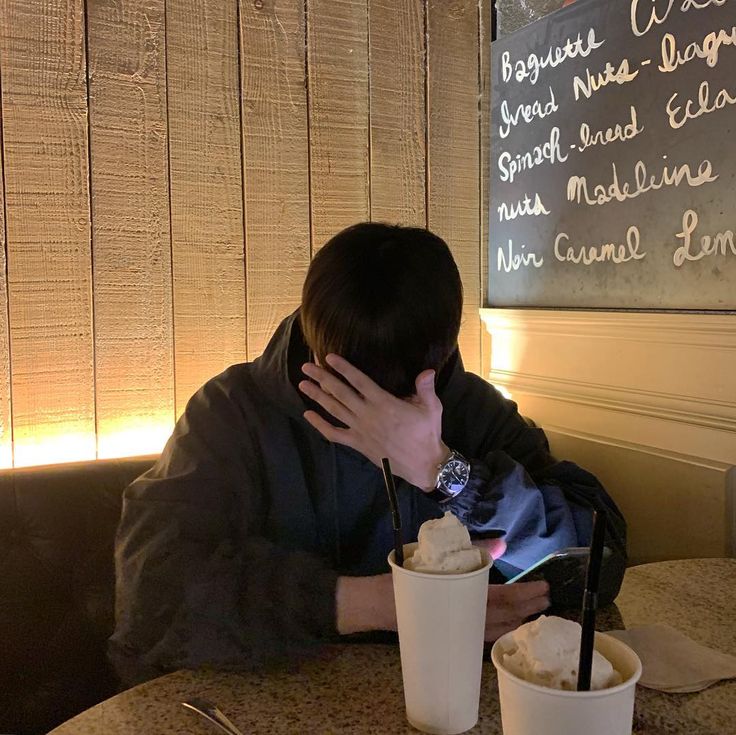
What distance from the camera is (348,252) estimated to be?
104 centimetres

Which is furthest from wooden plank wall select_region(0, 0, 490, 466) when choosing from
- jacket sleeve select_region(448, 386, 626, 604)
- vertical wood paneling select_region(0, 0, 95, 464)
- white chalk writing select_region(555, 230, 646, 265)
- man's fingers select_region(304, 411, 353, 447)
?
jacket sleeve select_region(448, 386, 626, 604)

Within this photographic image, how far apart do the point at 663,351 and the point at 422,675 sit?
1114mm

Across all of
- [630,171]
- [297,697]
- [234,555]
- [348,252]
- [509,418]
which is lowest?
[297,697]

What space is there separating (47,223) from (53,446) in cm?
50

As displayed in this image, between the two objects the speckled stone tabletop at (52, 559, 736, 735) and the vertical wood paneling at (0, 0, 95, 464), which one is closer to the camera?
the speckled stone tabletop at (52, 559, 736, 735)

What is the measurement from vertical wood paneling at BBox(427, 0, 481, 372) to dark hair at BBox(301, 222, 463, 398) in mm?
1150

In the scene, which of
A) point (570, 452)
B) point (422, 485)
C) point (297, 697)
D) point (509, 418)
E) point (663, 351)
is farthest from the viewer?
point (570, 452)

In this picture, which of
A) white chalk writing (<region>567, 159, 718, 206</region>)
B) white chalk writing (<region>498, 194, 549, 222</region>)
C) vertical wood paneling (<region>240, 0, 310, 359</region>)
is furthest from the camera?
white chalk writing (<region>498, 194, 549, 222</region>)

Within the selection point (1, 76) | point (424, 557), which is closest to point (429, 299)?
point (424, 557)

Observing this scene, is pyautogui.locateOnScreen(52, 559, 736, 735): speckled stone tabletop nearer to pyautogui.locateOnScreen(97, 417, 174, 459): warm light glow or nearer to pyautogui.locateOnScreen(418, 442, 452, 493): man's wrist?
pyautogui.locateOnScreen(418, 442, 452, 493): man's wrist

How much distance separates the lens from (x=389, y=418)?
1.05 m

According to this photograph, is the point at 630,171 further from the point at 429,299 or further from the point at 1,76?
the point at 1,76

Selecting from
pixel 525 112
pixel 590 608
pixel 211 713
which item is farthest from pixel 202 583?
pixel 525 112

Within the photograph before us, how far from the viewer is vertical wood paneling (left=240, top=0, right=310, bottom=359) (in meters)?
1.90
